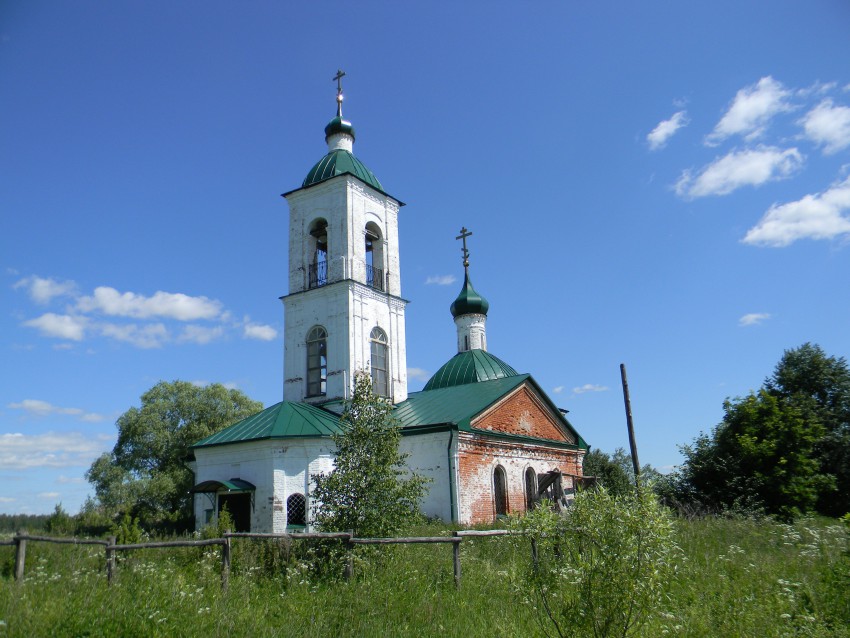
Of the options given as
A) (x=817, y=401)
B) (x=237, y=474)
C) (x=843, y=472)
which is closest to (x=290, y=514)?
(x=237, y=474)

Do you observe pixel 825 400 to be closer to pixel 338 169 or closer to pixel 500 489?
pixel 500 489

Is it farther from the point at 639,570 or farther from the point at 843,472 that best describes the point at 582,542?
the point at 843,472

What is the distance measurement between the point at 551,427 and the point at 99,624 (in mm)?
19458

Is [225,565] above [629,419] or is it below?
below

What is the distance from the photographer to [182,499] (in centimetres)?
3144

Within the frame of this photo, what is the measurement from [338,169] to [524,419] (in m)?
11.0

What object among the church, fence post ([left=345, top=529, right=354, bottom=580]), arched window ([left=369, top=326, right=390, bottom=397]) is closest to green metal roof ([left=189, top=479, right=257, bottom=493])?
the church

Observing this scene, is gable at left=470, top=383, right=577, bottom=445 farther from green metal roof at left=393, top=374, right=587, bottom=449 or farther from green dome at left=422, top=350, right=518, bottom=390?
green dome at left=422, top=350, right=518, bottom=390

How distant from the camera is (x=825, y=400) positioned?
2775 centimetres

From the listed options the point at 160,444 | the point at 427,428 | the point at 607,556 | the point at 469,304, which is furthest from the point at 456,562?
the point at 160,444

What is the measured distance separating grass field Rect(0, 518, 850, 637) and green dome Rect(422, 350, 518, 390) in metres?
16.4

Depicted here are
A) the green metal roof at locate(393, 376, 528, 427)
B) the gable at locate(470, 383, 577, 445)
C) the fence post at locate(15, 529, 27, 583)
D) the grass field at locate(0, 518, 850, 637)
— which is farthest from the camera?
the gable at locate(470, 383, 577, 445)

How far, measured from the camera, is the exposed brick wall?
725 inches

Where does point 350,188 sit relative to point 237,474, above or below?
above
